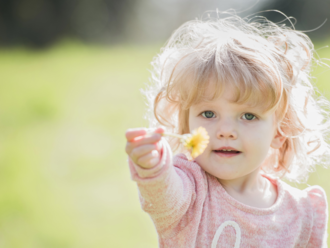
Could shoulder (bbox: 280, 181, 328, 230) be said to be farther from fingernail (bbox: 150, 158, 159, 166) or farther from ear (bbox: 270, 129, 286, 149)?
fingernail (bbox: 150, 158, 159, 166)

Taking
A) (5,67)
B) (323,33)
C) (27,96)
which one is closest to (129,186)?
(27,96)

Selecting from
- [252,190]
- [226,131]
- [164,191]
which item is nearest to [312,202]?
[252,190]

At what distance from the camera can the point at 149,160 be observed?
0.96 metres

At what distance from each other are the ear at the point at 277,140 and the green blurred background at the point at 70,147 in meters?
0.54

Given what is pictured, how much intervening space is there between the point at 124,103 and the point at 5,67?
2.26 m

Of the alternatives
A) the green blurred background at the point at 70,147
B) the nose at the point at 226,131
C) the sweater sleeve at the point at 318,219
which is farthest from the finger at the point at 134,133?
the green blurred background at the point at 70,147

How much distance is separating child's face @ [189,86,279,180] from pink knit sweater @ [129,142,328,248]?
0.06 meters

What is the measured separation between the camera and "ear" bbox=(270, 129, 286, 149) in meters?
1.49

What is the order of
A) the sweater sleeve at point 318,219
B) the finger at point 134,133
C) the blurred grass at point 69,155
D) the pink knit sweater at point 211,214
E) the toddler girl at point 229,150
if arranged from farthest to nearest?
the blurred grass at point 69,155 → the sweater sleeve at point 318,219 → the toddler girl at point 229,150 → the pink knit sweater at point 211,214 → the finger at point 134,133

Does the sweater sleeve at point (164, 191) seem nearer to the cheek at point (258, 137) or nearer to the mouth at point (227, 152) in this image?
the mouth at point (227, 152)

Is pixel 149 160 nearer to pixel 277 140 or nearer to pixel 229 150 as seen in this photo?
pixel 229 150

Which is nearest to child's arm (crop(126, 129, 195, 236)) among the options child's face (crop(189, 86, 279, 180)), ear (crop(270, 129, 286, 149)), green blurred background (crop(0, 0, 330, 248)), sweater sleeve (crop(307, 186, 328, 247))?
child's face (crop(189, 86, 279, 180))

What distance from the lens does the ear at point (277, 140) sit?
1.49 m

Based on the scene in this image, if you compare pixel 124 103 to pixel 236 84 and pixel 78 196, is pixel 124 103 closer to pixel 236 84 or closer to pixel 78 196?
pixel 78 196
